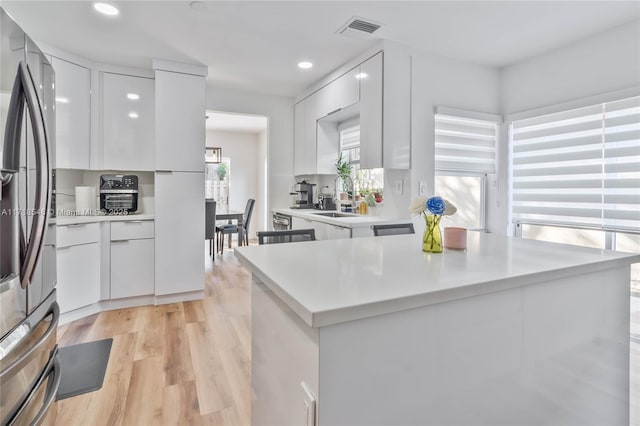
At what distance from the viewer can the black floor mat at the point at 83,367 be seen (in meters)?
1.96

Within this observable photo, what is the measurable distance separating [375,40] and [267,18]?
0.99 meters

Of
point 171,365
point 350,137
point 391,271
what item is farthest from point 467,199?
point 171,365

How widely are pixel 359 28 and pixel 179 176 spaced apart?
2.24 metres

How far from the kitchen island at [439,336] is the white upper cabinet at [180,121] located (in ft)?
7.26

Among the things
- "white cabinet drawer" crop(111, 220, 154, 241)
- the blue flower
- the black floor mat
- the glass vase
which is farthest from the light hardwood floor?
the blue flower

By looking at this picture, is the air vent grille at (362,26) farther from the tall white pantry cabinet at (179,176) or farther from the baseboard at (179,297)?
the baseboard at (179,297)

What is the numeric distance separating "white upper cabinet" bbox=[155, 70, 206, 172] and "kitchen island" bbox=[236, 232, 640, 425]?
2214mm

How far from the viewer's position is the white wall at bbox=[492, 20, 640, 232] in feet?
8.62

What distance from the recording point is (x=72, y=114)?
124 inches

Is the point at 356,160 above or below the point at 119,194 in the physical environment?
above

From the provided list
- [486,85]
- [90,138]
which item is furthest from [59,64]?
[486,85]

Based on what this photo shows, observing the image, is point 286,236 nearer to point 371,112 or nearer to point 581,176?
point 371,112

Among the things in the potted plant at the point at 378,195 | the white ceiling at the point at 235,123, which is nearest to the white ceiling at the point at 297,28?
the potted plant at the point at 378,195

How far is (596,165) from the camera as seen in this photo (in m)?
2.81
